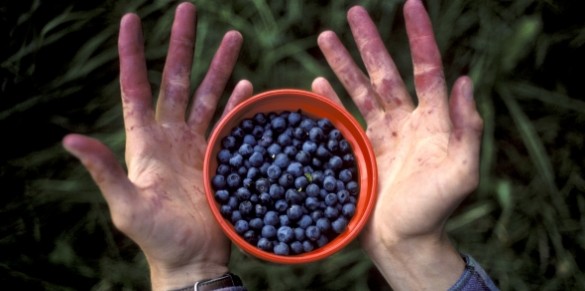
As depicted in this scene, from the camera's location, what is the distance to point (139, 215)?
1.30 m

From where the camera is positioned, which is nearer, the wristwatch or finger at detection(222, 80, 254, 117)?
the wristwatch

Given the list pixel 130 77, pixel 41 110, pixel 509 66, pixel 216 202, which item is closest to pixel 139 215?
pixel 216 202

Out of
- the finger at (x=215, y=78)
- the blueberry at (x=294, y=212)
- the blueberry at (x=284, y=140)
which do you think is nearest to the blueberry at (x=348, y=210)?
the blueberry at (x=294, y=212)

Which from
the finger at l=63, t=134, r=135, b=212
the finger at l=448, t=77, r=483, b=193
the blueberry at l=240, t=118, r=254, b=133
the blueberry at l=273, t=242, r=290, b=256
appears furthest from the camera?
the blueberry at l=240, t=118, r=254, b=133

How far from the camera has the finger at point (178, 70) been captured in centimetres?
158

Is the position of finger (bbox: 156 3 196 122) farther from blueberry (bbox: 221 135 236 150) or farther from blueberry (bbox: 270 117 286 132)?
blueberry (bbox: 270 117 286 132)

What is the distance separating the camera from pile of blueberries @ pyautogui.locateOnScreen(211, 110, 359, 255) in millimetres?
1498

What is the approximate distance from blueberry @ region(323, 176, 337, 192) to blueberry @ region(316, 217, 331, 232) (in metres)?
0.07

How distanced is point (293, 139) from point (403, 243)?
0.36m

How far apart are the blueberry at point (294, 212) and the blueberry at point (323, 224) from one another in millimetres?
47

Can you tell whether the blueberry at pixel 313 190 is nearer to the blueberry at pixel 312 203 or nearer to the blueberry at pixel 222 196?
the blueberry at pixel 312 203

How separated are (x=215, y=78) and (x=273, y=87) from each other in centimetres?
25

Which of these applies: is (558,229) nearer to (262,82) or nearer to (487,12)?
(487,12)

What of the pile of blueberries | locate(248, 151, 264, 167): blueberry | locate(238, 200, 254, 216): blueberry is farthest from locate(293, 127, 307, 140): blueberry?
locate(238, 200, 254, 216): blueberry
